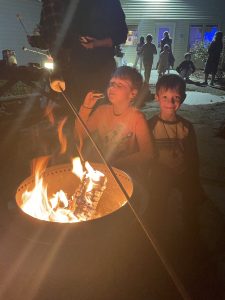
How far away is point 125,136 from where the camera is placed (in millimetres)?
3318

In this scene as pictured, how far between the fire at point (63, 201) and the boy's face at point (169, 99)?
3.36ft

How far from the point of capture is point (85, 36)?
11.9 ft

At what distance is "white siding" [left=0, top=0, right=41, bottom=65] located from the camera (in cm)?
1574

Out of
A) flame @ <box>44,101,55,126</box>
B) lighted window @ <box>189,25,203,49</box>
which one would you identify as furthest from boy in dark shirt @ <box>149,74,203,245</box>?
lighted window @ <box>189,25,203,49</box>

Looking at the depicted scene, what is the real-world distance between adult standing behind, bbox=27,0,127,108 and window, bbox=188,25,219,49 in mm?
20338

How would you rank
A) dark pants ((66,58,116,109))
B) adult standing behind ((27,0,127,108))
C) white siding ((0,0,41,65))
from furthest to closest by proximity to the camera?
white siding ((0,0,41,65)), dark pants ((66,58,116,109)), adult standing behind ((27,0,127,108))

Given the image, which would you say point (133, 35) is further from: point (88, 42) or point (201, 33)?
point (88, 42)

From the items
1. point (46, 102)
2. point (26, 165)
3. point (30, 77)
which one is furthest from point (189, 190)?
point (30, 77)

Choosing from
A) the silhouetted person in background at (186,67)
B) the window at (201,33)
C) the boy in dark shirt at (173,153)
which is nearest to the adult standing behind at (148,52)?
the silhouetted person in background at (186,67)

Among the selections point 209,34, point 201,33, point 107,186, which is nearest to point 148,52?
point 201,33

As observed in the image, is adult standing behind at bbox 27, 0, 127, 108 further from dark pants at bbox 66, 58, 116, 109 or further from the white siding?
the white siding

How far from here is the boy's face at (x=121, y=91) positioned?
3102mm

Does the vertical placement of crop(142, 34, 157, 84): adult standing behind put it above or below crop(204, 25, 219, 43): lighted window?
below

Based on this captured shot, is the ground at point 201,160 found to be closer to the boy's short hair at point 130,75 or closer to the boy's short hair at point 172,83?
the boy's short hair at point 172,83
